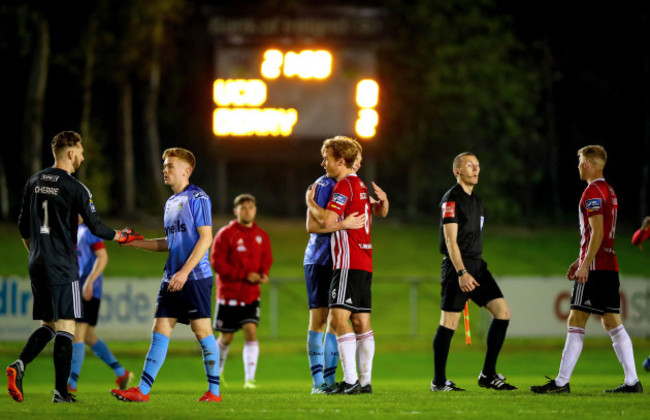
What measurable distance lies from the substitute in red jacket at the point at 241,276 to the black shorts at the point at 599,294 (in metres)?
3.77

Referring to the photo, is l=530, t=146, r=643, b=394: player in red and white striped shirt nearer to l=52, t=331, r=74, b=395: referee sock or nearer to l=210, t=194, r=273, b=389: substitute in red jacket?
l=210, t=194, r=273, b=389: substitute in red jacket

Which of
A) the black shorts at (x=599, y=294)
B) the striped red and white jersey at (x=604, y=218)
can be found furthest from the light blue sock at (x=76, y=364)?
the striped red and white jersey at (x=604, y=218)

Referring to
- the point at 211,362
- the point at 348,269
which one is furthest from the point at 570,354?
the point at 211,362

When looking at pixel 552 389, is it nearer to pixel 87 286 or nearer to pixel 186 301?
pixel 186 301

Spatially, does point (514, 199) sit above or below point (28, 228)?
above

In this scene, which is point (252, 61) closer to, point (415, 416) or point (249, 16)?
point (249, 16)

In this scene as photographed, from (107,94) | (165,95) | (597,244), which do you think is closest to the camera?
(597,244)

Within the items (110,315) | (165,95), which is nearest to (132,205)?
(165,95)

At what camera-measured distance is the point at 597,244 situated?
8.23m

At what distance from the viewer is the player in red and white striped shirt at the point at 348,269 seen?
26.7 ft

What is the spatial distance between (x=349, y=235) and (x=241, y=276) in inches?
117

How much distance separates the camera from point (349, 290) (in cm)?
813

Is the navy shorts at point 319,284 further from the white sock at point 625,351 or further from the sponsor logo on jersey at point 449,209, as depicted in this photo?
the white sock at point 625,351

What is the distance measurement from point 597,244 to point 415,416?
2460 millimetres
